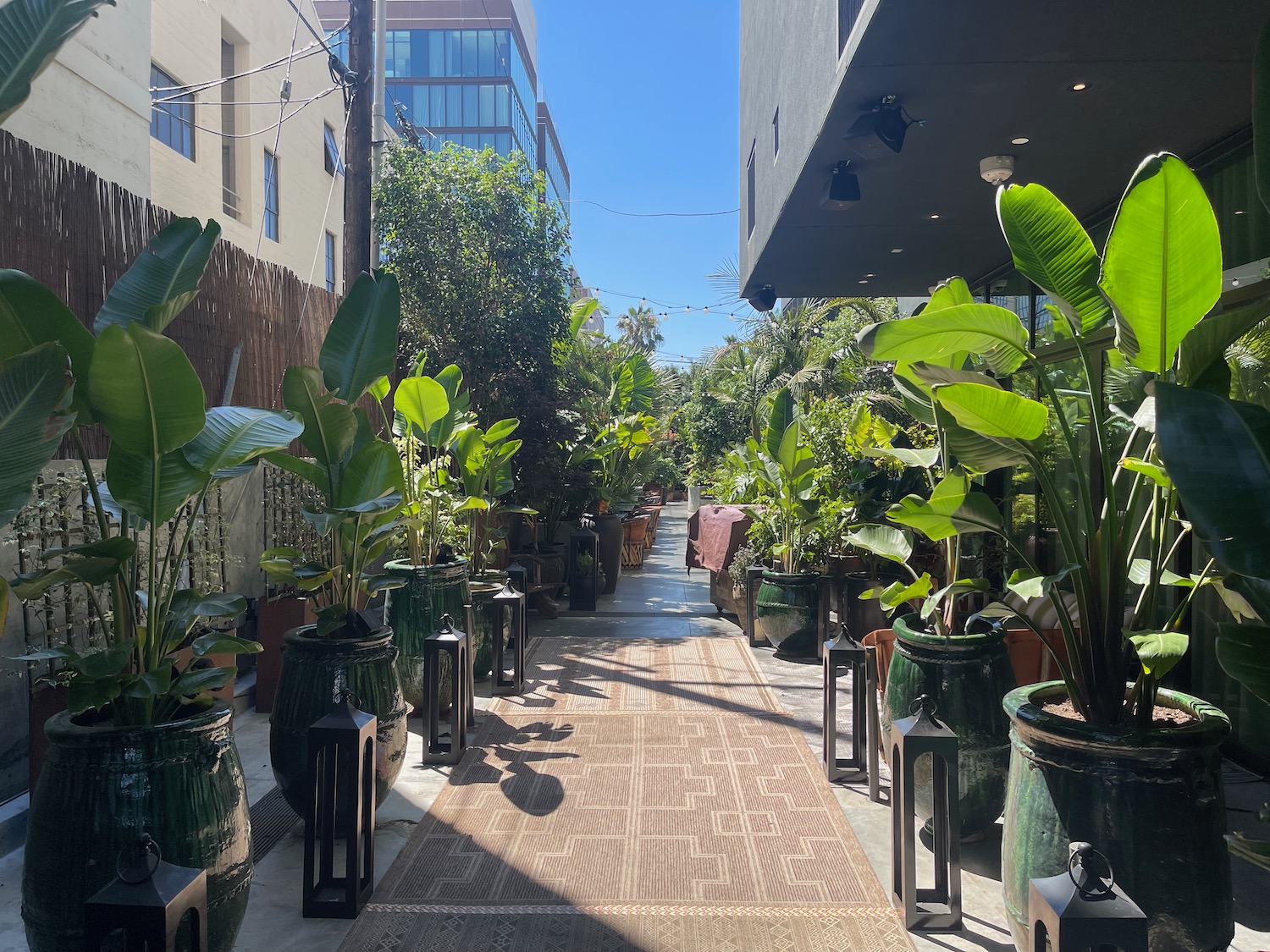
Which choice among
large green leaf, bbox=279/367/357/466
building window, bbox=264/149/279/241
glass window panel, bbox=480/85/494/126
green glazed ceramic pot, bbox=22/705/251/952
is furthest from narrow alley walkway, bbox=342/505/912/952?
glass window panel, bbox=480/85/494/126

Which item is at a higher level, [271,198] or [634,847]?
[271,198]

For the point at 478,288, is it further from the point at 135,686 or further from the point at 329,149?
the point at 329,149

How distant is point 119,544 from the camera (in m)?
2.52

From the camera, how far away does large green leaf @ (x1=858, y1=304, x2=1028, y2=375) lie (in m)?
2.66

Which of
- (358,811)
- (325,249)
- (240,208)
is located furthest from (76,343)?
(325,249)

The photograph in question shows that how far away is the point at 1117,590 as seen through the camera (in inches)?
105

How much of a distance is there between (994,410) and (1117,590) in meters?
0.67

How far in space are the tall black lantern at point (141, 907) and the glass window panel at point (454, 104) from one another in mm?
50908

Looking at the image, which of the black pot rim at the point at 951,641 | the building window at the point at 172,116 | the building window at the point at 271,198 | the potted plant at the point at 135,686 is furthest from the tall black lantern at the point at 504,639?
the building window at the point at 271,198

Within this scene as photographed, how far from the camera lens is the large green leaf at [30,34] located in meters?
2.26

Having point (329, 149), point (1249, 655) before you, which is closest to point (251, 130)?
point (329, 149)

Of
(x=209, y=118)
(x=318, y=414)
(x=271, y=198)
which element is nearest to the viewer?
(x=318, y=414)

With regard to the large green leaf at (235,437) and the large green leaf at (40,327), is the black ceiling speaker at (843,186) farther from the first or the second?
the large green leaf at (40,327)

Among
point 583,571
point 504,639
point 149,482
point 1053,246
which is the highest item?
point 1053,246
